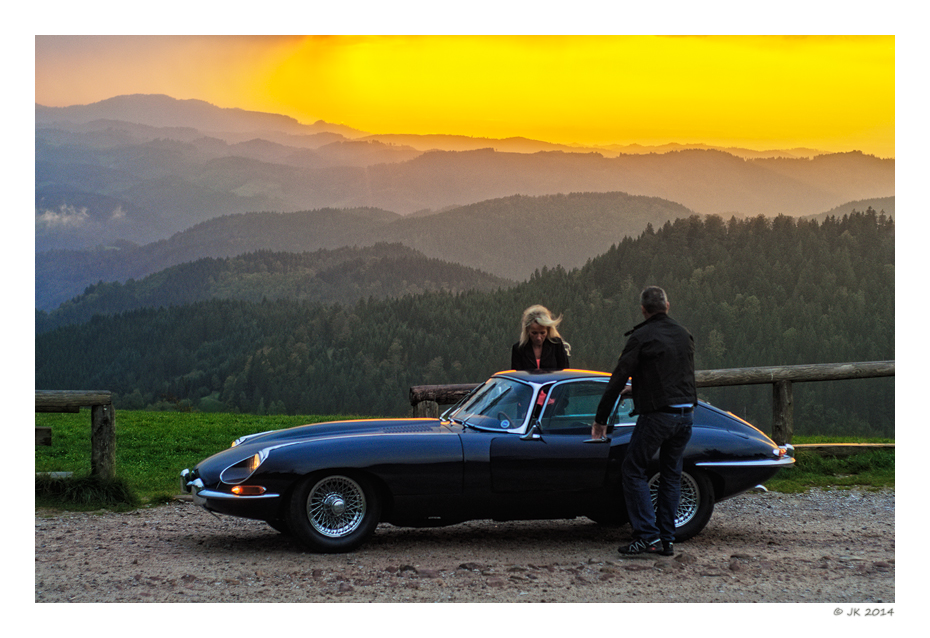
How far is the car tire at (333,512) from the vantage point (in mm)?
5949

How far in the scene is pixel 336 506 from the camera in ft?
19.7

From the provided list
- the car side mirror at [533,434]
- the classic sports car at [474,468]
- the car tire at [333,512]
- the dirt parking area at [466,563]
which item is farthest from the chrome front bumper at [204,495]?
the car side mirror at [533,434]

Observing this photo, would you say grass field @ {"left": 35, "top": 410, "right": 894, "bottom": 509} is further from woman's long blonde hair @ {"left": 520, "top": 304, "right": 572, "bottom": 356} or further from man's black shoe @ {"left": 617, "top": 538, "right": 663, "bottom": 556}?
man's black shoe @ {"left": 617, "top": 538, "right": 663, "bottom": 556}

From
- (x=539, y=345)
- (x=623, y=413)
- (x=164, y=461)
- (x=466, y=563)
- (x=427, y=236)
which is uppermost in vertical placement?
(x=427, y=236)

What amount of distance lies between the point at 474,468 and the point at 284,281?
7188 centimetres

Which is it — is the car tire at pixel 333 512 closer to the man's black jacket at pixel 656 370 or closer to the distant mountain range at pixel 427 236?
the man's black jacket at pixel 656 370

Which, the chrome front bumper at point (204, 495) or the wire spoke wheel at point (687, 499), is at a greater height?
the chrome front bumper at point (204, 495)

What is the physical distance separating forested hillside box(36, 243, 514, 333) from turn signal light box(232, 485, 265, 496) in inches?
2440

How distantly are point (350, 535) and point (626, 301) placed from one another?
1897 inches

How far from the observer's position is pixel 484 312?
185ft

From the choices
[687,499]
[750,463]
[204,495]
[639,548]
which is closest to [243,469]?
[204,495]

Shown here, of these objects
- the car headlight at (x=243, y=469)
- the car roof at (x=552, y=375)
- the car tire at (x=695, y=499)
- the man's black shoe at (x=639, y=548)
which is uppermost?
the car roof at (x=552, y=375)

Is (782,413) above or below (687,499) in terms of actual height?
above

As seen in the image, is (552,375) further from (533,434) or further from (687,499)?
(687,499)
